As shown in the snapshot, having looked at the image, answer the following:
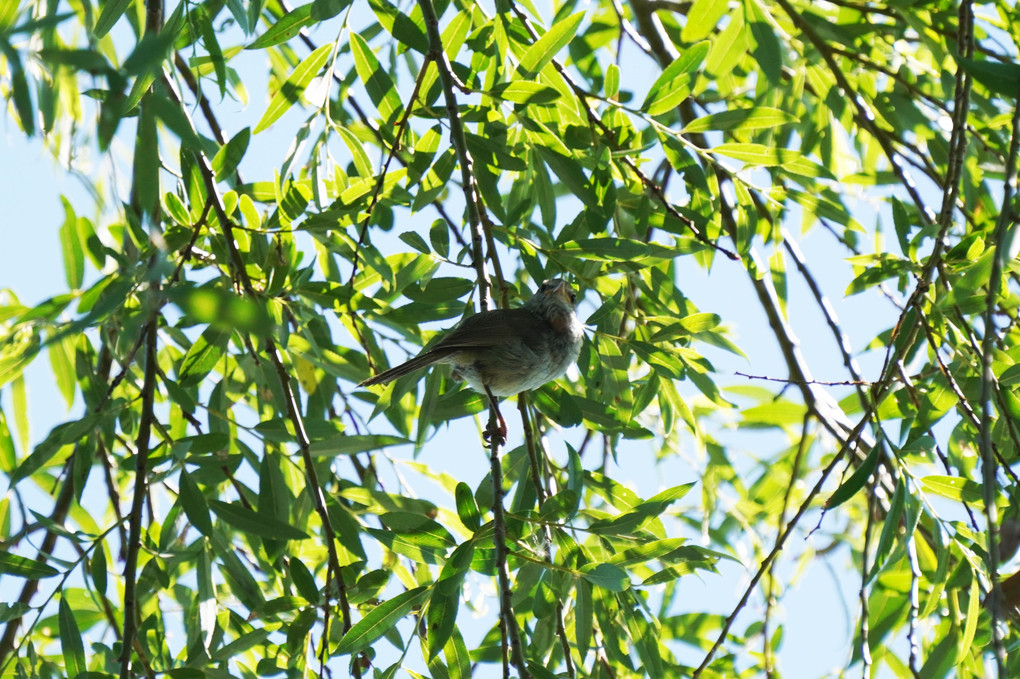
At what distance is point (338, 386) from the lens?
9.89 feet

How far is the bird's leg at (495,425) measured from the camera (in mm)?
2314

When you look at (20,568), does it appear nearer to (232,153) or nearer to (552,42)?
(232,153)

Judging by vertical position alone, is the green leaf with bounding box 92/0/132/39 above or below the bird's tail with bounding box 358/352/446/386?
above

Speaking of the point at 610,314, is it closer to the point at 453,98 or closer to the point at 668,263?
the point at 668,263

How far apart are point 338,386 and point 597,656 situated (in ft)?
3.55

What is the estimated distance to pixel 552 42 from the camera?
234cm

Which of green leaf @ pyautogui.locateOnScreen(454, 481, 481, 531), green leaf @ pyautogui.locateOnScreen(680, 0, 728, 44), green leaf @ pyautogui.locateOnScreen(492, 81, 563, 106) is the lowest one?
green leaf @ pyautogui.locateOnScreen(454, 481, 481, 531)

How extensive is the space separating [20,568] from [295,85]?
4.36 feet

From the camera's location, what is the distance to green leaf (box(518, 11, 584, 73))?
2.34m

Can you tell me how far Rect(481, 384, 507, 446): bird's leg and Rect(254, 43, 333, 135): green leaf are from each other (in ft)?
2.95

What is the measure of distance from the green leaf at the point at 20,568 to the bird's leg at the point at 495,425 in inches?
→ 41.0

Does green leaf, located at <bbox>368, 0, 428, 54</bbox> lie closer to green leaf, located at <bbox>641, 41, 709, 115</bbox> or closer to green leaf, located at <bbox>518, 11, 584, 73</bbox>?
green leaf, located at <bbox>518, 11, 584, 73</bbox>

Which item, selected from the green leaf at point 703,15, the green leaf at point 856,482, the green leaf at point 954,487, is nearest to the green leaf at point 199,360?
the green leaf at point 703,15

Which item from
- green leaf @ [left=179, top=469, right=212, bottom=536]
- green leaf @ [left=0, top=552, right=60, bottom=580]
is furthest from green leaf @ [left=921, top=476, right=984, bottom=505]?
green leaf @ [left=0, top=552, right=60, bottom=580]
